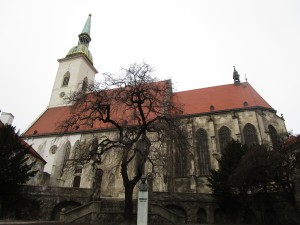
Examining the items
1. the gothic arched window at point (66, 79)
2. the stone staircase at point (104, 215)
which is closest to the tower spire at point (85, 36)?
the gothic arched window at point (66, 79)

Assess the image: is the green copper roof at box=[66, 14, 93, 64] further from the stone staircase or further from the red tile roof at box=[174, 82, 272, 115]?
the stone staircase

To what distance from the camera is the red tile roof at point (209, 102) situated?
1029 inches

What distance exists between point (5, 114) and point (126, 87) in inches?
822

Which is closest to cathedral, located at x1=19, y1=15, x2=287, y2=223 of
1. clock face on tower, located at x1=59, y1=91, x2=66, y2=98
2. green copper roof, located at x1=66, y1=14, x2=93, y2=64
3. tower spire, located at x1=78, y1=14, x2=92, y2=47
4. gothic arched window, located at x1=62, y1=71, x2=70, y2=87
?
clock face on tower, located at x1=59, y1=91, x2=66, y2=98

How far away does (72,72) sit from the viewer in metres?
38.5

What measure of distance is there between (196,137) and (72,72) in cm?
2278

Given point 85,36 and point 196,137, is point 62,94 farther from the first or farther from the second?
point 196,137

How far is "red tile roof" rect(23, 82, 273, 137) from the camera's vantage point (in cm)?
2614

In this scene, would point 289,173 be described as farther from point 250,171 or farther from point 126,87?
point 126,87

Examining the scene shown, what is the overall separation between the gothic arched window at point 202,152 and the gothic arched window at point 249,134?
3721 mm

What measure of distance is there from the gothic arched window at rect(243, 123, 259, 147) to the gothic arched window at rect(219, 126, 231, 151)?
1.53 meters

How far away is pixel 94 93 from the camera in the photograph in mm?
14922

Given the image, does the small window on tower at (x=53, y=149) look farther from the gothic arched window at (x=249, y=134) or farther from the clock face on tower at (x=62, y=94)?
the gothic arched window at (x=249, y=134)

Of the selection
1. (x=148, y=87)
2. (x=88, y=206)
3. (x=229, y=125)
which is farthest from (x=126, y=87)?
(x=229, y=125)
